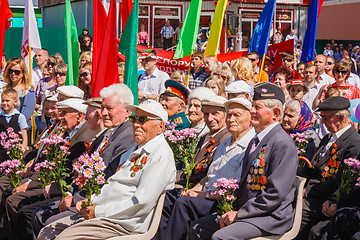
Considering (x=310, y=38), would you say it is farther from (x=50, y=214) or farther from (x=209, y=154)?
(x=50, y=214)

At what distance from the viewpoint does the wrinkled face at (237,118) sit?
6.08 m

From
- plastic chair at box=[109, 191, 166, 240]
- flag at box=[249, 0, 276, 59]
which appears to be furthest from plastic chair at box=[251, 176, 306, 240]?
flag at box=[249, 0, 276, 59]

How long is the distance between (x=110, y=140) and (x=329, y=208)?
7.88 feet

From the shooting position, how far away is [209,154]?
22.3 ft

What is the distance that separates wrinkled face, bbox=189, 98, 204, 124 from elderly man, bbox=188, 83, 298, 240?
2141 millimetres

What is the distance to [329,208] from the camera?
575 cm

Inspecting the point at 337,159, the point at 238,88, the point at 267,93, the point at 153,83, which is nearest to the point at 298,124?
the point at 238,88

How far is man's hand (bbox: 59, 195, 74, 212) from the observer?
6.39 metres

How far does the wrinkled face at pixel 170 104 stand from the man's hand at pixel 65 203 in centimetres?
238

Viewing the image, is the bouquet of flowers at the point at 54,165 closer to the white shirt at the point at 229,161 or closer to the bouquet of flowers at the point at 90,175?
the bouquet of flowers at the point at 90,175

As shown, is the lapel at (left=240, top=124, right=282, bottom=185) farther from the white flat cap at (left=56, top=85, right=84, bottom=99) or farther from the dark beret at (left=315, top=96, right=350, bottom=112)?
the white flat cap at (left=56, top=85, right=84, bottom=99)

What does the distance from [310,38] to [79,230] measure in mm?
7786

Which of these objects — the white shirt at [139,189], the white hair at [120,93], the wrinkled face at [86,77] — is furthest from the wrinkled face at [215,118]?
the wrinkled face at [86,77]

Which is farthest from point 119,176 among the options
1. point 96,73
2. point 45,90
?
point 45,90
